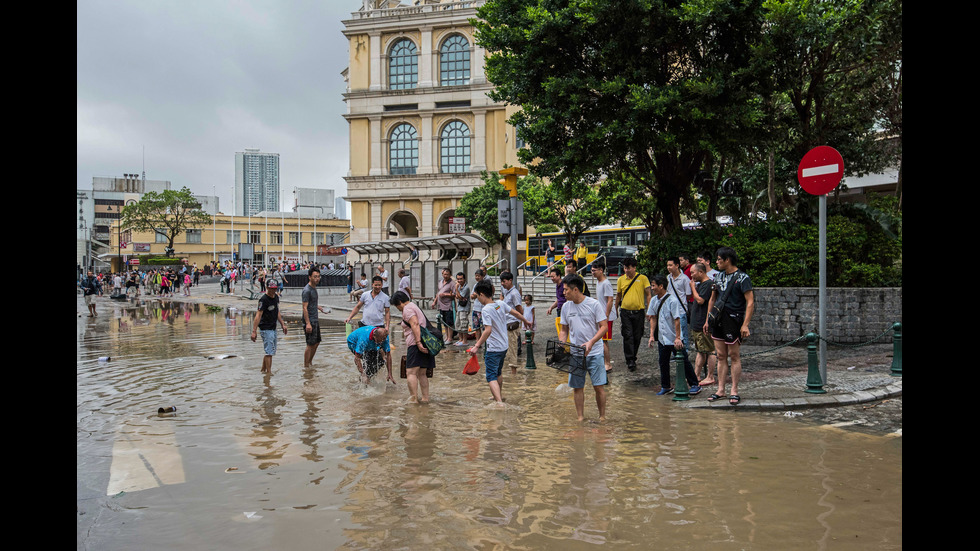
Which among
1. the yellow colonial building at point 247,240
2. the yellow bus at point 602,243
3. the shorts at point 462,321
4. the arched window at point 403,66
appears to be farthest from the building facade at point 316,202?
the shorts at point 462,321

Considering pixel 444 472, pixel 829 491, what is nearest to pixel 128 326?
pixel 444 472

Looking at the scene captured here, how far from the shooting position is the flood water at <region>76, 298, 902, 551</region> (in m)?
4.40

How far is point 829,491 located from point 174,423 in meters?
6.63

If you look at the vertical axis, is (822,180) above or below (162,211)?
Answer: below

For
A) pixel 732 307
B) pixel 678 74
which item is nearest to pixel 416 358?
pixel 732 307

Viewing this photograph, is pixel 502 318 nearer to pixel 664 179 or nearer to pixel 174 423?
pixel 174 423

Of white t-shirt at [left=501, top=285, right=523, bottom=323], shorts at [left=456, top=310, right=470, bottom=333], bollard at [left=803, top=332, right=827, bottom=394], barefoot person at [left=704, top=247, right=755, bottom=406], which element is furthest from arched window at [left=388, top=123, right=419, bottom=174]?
bollard at [left=803, top=332, right=827, bottom=394]

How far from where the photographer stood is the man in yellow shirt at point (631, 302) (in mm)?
10445

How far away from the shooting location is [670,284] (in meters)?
9.27

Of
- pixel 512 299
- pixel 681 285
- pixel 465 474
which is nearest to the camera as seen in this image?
pixel 465 474

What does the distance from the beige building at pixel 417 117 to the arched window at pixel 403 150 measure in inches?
3.5

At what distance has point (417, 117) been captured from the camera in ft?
198

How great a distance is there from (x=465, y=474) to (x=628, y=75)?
10615mm

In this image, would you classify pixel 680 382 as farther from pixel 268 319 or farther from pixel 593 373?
pixel 268 319
